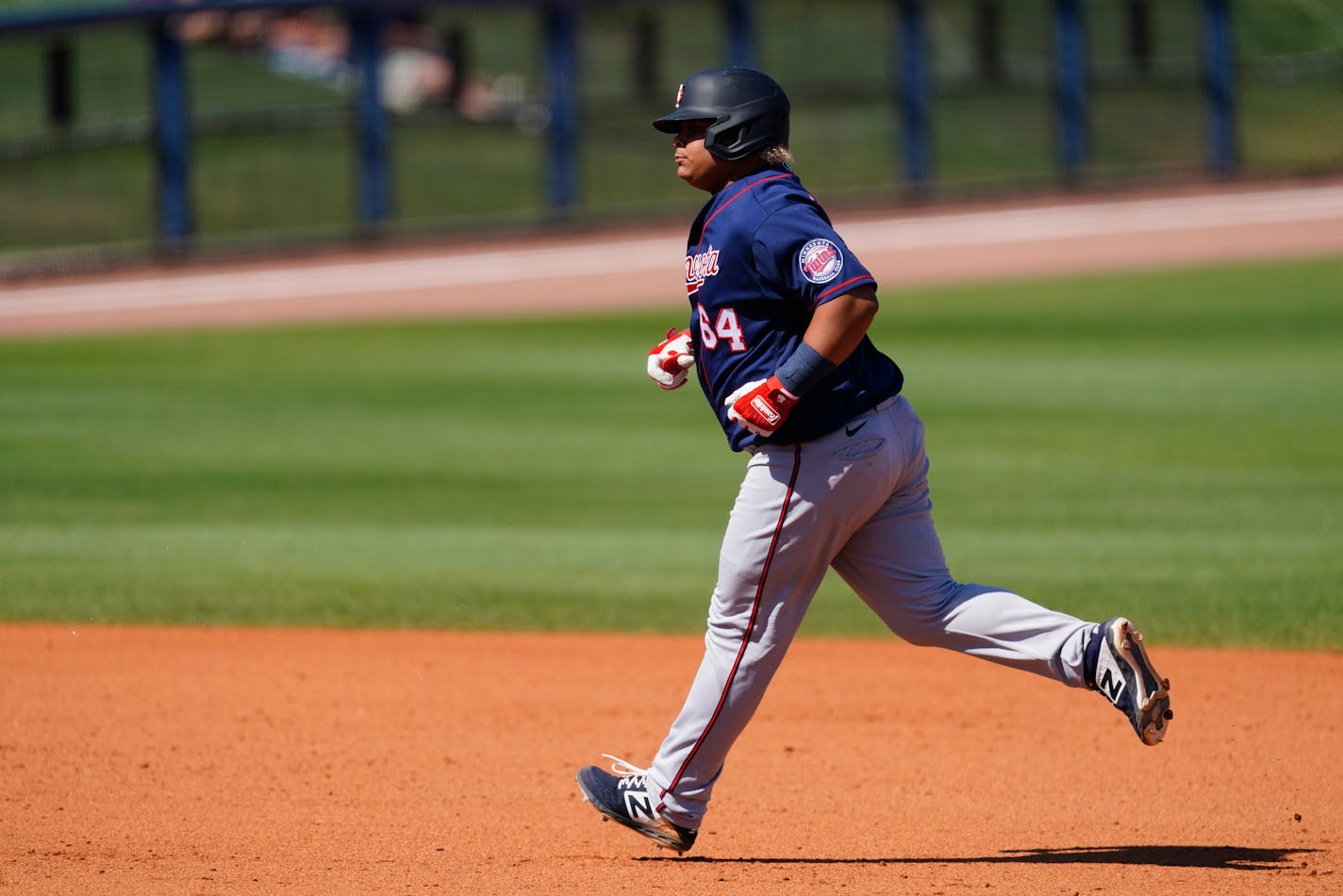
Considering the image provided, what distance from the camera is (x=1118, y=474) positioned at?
10.5m

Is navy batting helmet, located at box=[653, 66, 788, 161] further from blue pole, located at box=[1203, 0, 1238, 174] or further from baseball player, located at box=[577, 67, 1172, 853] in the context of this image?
blue pole, located at box=[1203, 0, 1238, 174]

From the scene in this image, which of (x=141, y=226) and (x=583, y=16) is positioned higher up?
(x=583, y=16)

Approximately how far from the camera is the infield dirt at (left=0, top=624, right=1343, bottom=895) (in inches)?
167

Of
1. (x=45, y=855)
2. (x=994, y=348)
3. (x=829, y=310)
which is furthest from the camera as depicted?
(x=994, y=348)

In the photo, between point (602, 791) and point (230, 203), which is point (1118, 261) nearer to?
point (230, 203)

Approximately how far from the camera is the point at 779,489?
165 inches

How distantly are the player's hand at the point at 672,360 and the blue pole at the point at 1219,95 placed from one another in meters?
20.5

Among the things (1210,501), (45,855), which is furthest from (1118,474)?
(45,855)

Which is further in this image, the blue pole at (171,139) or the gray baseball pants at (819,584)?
the blue pole at (171,139)

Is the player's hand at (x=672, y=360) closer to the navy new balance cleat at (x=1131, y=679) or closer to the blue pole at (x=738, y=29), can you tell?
the navy new balance cleat at (x=1131, y=679)

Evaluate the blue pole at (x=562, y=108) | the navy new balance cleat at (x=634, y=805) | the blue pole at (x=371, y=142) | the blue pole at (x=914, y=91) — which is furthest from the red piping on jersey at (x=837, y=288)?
the blue pole at (x=914, y=91)

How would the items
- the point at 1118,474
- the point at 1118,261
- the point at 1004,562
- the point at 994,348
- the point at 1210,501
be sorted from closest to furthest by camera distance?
1. the point at 1004,562
2. the point at 1210,501
3. the point at 1118,474
4. the point at 994,348
5. the point at 1118,261

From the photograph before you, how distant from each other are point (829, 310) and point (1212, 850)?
69.2 inches

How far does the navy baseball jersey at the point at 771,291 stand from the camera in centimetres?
400
